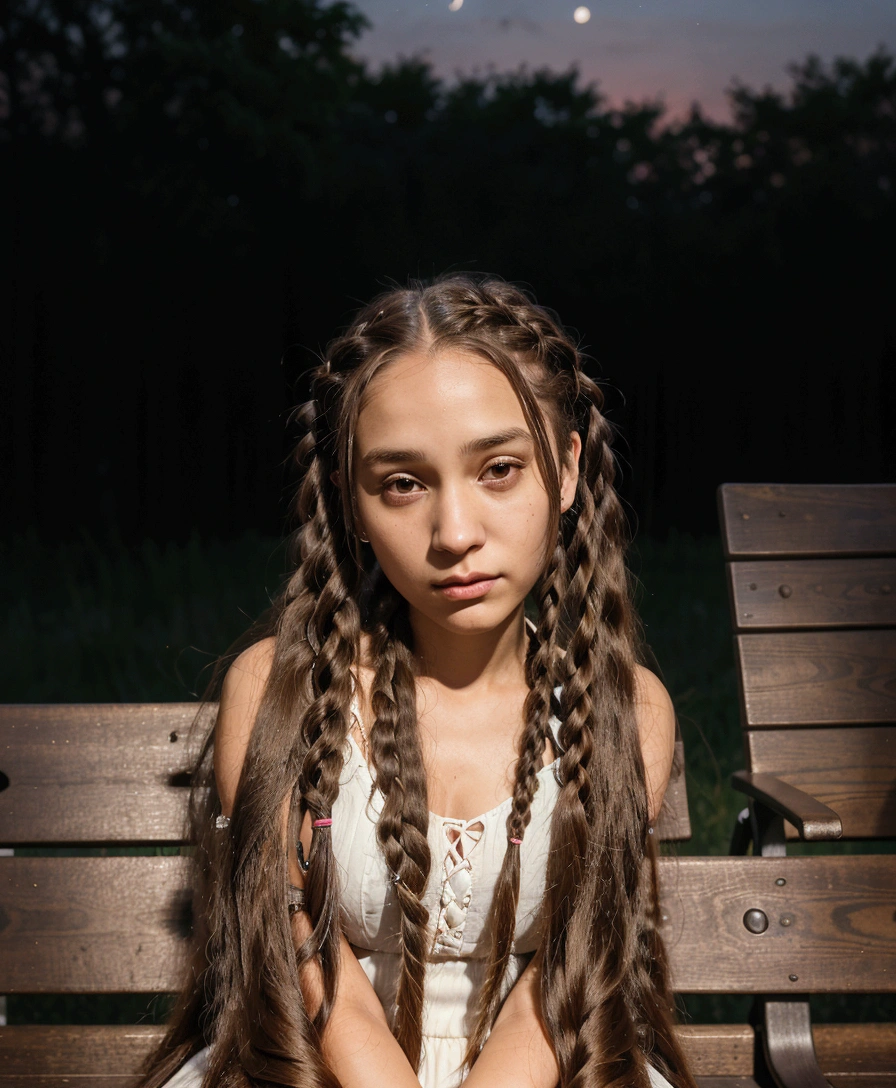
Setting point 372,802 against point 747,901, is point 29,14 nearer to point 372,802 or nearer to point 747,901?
point 372,802

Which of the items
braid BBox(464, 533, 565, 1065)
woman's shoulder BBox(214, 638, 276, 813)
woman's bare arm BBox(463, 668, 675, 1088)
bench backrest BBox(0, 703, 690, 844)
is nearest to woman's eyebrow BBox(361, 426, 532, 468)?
braid BBox(464, 533, 565, 1065)

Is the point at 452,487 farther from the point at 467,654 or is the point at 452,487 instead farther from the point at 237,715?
the point at 237,715

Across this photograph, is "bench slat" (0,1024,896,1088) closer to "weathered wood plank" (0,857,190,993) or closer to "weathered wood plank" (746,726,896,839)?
"weathered wood plank" (0,857,190,993)

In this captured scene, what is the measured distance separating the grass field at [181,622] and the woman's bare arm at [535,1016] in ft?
4.34

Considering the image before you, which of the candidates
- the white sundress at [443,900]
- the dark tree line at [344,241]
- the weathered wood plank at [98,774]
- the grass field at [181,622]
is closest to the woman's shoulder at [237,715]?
the white sundress at [443,900]

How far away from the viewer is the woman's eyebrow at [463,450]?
1.38m

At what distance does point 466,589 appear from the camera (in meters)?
1.41

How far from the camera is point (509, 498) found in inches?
55.7

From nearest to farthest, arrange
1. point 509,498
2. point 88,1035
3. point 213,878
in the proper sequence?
1. point 509,498
2. point 213,878
3. point 88,1035

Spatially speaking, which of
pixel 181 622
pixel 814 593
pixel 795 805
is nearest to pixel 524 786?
pixel 795 805

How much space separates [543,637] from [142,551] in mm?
3186

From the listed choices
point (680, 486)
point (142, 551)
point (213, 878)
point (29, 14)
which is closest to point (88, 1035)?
point (213, 878)

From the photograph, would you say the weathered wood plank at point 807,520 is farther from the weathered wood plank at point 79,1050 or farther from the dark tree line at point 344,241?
the dark tree line at point 344,241

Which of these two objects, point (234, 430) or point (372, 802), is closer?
point (372, 802)
